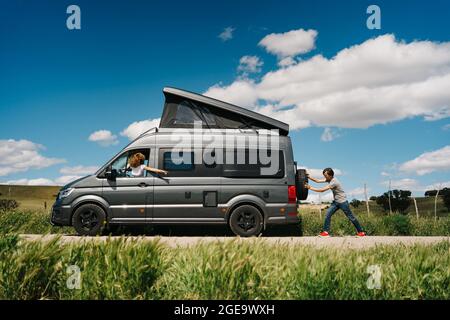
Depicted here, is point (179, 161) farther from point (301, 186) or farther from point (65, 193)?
point (301, 186)

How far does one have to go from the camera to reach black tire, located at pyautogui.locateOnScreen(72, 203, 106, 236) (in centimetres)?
883

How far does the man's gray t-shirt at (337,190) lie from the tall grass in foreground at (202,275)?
550 centimetres

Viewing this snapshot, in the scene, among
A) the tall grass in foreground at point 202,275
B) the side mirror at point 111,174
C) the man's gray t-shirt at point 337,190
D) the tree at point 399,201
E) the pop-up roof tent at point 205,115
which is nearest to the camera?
the tall grass in foreground at point 202,275

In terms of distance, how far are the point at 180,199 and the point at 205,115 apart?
2079mm

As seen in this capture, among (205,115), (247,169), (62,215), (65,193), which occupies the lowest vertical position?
(62,215)

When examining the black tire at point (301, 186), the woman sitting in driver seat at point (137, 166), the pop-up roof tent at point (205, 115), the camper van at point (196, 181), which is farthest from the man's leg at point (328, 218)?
the woman sitting in driver seat at point (137, 166)

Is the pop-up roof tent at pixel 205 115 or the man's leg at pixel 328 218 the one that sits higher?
the pop-up roof tent at pixel 205 115

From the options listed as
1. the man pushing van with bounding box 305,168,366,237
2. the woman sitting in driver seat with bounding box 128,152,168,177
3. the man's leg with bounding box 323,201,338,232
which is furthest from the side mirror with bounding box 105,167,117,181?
the man's leg with bounding box 323,201,338,232

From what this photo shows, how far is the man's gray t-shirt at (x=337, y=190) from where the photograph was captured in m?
9.52

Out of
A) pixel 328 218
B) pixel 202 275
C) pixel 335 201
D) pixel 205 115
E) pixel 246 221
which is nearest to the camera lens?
pixel 202 275

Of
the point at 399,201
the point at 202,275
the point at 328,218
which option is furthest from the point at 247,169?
the point at 399,201

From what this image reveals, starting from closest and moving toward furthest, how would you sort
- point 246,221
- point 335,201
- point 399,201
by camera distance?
point 246,221
point 335,201
point 399,201

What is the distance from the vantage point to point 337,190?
9609 mm

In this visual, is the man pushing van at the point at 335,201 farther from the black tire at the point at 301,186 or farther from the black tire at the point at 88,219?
the black tire at the point at 88,219
